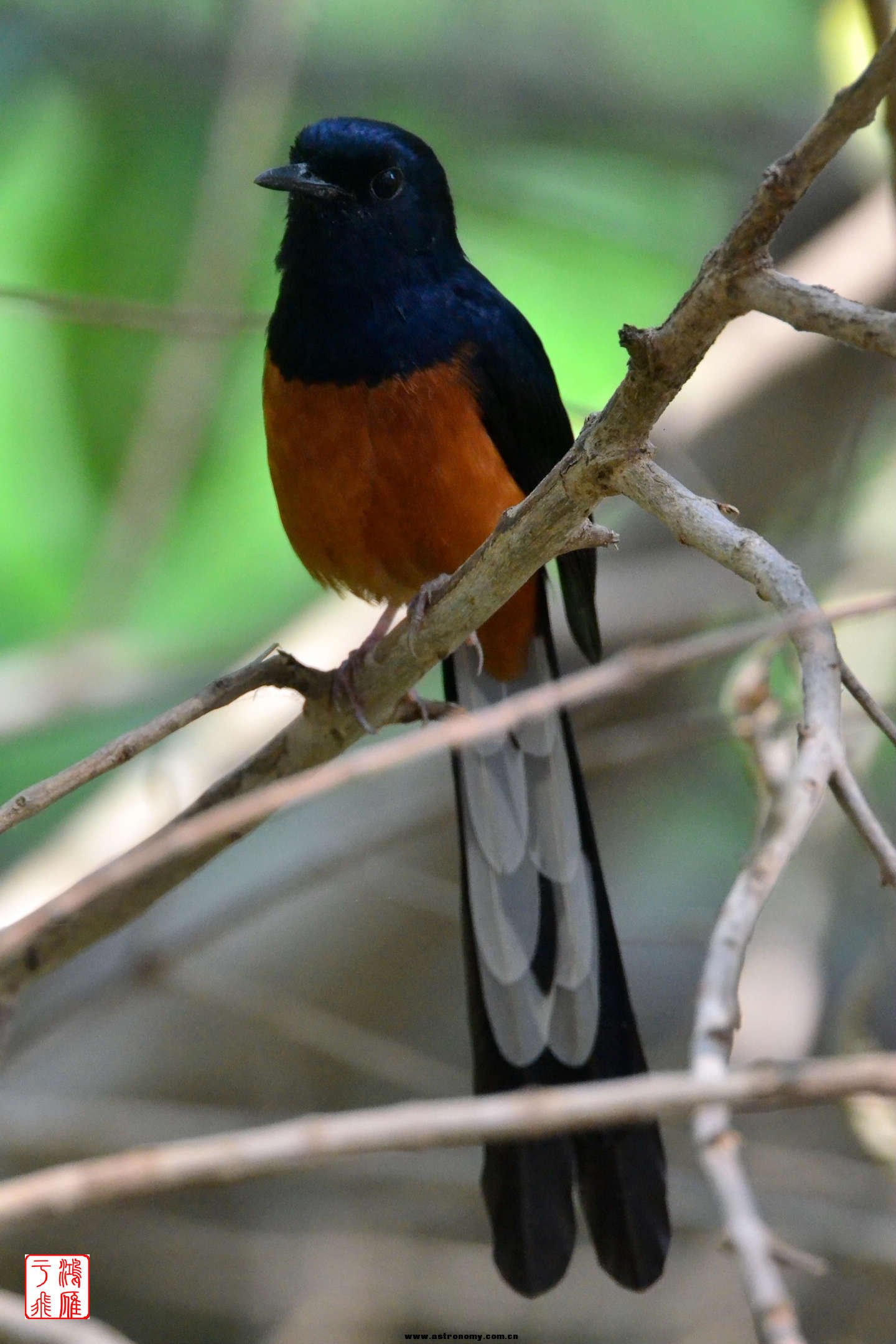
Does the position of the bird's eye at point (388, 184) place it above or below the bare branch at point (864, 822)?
above

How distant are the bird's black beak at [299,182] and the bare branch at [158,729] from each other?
1.45 m

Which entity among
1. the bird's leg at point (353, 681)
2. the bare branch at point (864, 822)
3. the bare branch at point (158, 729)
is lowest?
the bare branch at point (864, 822)

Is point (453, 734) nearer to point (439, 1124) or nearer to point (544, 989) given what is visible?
point (439, 1124)

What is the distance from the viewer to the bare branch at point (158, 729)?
83.0 inches

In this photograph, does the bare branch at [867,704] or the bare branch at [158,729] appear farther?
the bare branch at [158,729]

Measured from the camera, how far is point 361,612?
5.04 metres

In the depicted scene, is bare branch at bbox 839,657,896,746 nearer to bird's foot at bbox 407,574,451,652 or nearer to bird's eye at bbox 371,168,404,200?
bird's foot at bbox 407,574,451,652

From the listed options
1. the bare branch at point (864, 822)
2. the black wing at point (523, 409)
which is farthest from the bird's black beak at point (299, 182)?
the bare branch at point (864, 822)

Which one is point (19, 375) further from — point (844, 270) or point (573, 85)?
point (844, 270)

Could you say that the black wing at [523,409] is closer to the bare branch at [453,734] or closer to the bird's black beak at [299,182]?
the bird's black beak at [299,182]

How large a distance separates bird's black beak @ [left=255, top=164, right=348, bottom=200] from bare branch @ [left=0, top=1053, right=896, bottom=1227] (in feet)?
9.47

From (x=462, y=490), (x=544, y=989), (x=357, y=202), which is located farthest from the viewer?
(x=357, y=202)

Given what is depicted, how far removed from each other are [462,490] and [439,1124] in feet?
8.09

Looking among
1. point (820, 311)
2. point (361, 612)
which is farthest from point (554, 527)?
point (361, 612)
